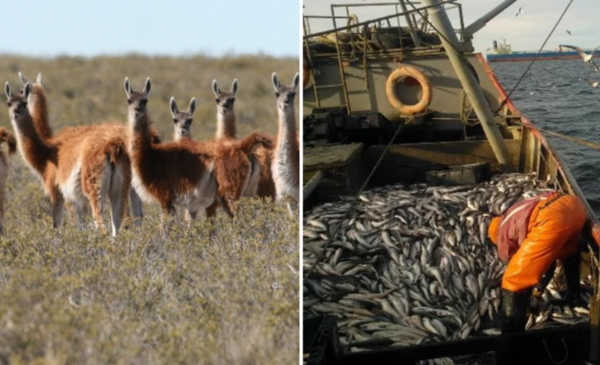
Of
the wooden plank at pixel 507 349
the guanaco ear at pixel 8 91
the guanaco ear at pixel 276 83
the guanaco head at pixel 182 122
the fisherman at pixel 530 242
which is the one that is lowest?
the wooden plank at pixel 507 349

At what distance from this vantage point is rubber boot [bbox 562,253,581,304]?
7426 mm

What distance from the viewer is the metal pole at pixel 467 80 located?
32.4 feet

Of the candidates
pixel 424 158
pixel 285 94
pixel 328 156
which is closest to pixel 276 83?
pixel 285 94

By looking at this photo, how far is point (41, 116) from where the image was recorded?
18.5 feet

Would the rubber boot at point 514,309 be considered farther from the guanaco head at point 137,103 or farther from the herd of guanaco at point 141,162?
the guanaco head at point 137,103

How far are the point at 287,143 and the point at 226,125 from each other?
494mm

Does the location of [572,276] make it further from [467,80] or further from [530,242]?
[467,80]

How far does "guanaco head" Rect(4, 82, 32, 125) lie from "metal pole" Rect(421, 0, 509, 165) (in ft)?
16.8

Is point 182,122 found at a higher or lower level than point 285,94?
lower

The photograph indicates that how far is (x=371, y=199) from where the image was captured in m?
9.57

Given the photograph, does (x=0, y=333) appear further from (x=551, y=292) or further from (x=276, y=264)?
(x=551, y=292)

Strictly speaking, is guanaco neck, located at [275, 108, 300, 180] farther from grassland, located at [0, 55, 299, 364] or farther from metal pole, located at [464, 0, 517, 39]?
metal pole, located at [464, 0, 517, 39]

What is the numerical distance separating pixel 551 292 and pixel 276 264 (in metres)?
4.11

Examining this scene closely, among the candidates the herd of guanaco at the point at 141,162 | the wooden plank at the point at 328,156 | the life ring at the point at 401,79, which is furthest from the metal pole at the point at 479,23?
the herd of guanaco at the point at 141,162
